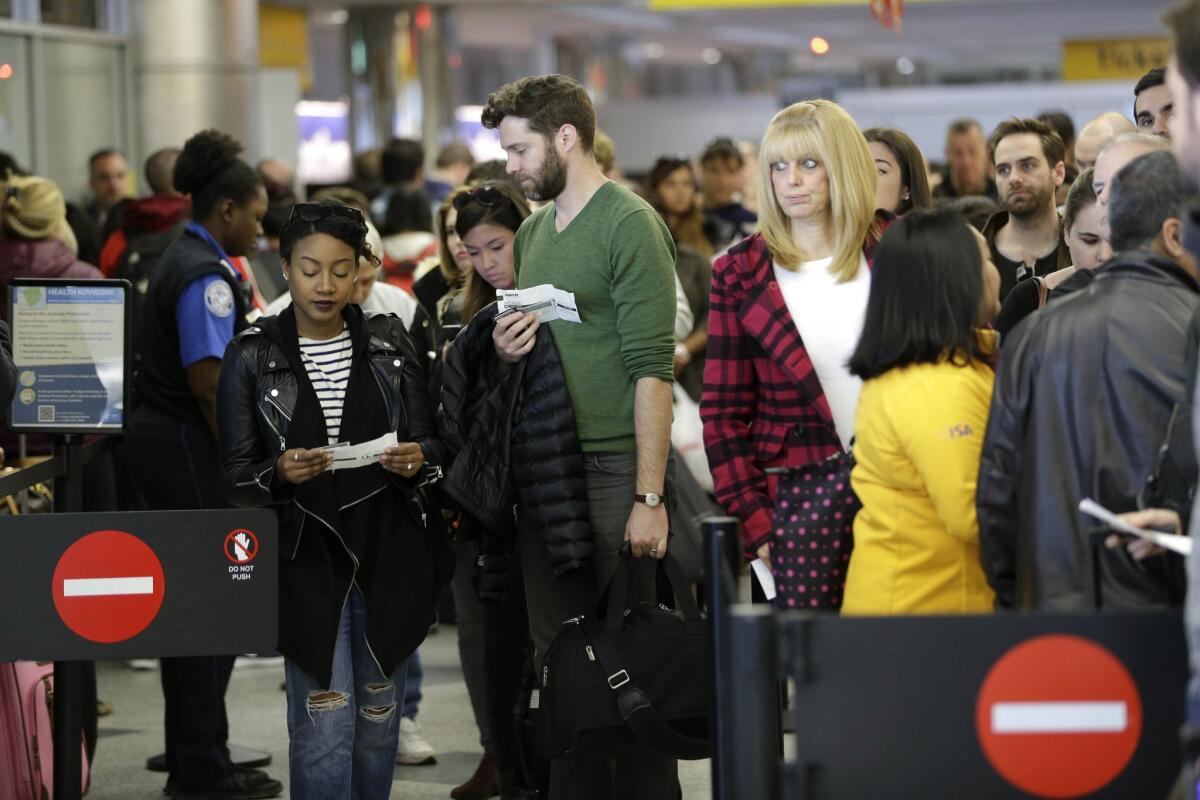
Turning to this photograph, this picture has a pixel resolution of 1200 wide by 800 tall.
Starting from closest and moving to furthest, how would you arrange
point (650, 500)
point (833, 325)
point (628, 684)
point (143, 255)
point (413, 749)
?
point (833, 325) → point (628, 684) → point (650, 500) → point (413, 749) → point (143, 255)

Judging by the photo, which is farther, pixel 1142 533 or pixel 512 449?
pixel 512 449

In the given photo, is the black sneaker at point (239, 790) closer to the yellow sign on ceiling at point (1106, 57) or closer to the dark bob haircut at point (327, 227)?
the dark bob haircut at point (327, 227)

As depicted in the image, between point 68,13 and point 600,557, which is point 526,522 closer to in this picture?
point 600,557

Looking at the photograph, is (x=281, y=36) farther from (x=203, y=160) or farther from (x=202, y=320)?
(x=202, y=320)

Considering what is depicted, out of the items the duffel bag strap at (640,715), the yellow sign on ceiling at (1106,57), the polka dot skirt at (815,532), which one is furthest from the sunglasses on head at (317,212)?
the yellow sign on ceiling at (1106,57)

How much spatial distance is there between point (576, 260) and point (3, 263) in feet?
9.64

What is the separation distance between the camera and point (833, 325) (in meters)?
3.38

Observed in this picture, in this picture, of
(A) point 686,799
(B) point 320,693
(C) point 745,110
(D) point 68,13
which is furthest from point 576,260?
(C) point 745,110

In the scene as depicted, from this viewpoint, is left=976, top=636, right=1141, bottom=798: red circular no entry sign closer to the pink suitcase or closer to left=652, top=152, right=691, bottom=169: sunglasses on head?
the pink suitcase

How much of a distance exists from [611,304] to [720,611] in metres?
1.12

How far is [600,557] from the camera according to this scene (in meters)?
3.74

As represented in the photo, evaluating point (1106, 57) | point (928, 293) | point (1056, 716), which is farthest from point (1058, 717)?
point (1106, 57)

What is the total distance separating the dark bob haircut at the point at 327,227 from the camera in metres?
3.77

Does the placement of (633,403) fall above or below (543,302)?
below
